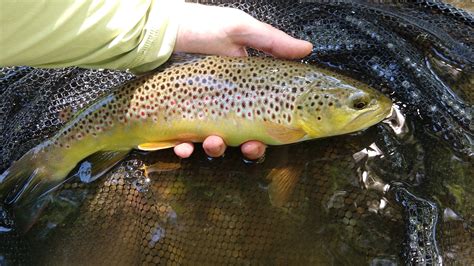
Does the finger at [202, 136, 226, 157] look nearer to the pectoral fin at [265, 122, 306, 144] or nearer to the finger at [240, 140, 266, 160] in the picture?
the finger at [240, 140, 266, 160]

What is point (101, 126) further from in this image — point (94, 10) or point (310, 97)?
point (310, 97)

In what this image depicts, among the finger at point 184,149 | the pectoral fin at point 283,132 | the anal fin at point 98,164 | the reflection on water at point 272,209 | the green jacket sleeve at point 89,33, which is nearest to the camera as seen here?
the green jacket sleeve at point 89,33

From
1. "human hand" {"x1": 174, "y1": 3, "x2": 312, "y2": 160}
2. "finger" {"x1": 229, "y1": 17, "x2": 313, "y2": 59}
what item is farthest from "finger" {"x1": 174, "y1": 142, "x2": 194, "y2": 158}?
"finger" {"x1": 229, "y1": 17, "x2": 313, "y2": 59}

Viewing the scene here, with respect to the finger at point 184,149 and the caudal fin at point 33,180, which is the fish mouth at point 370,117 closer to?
the finger at point 184,149

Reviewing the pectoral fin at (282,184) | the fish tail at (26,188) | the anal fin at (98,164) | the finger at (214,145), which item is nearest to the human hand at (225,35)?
the finger at (214,145)

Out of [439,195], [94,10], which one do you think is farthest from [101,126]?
[439,195]

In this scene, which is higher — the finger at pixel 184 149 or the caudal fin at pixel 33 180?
the finger at pixel 184 149
